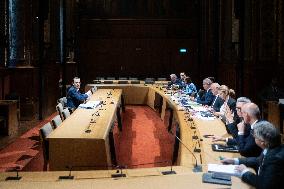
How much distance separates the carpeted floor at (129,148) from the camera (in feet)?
22.8

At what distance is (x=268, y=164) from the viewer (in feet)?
10.4

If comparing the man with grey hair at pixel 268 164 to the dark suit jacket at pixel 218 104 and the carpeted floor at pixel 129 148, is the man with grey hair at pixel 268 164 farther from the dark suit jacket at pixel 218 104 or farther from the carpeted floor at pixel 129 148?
the dark suit jacket at pixel 218 104

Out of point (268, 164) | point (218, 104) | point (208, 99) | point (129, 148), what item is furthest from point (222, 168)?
point (208, 99)

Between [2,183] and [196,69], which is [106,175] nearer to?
[2,183]

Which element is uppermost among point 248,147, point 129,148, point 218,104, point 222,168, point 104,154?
point 218,104

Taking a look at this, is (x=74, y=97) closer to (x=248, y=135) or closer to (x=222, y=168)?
(x=248, y=135)

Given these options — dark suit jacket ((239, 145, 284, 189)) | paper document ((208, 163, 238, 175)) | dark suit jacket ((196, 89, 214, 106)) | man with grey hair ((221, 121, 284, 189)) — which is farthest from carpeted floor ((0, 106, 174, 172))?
dark suit jacket ((239, 145, 284, 189))

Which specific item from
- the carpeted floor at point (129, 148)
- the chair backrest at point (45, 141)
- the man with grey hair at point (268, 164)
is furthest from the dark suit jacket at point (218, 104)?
the man with grey hair at point (268, 164)

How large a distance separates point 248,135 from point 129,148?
12.2ft

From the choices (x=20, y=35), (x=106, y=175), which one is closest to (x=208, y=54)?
(x=20, y=35)

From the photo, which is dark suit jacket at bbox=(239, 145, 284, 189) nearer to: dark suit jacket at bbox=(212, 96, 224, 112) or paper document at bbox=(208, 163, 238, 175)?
paper document at bbox=(208, 163, 238, 175)

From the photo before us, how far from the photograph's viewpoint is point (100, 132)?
556cm

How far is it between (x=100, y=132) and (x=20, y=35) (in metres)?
7.14

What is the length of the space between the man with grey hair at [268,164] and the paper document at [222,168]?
0.05 m
